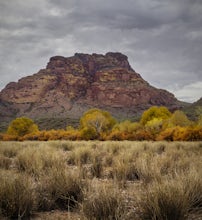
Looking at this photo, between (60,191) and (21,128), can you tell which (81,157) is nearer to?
(60,191)

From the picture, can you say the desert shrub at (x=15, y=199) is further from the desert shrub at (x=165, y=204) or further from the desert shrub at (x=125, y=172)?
the desert shrub at (x=125, y=172)

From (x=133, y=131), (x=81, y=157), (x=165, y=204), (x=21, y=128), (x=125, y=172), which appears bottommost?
(x=133, y=131)

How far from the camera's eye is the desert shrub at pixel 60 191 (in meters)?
3.76

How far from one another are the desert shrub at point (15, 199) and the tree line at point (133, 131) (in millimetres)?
25758

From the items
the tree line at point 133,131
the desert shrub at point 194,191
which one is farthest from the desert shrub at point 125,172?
the tree line at point 133,131

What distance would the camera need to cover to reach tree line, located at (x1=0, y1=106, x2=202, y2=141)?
96.5ft

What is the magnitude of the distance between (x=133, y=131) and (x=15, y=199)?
1444 inches

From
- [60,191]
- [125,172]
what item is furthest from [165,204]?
[125,172]

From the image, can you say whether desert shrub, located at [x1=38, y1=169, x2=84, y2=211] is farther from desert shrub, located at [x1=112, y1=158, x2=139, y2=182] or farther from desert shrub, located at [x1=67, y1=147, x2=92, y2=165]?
desert shrub, located at [x1=67, y1=147, x2=92, y2=165]

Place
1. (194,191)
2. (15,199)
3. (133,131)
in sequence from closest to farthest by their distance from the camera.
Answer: (15,199)
(194,191)
(133,131)

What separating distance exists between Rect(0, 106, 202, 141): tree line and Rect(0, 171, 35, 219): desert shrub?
25758mm

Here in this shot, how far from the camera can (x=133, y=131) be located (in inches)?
1551

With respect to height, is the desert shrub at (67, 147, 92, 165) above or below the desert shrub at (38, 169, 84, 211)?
below

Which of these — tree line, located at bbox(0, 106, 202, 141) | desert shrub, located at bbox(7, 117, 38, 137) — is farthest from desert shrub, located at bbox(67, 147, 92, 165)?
desert shrub, located at bbox(7, 117, 38, 137)
